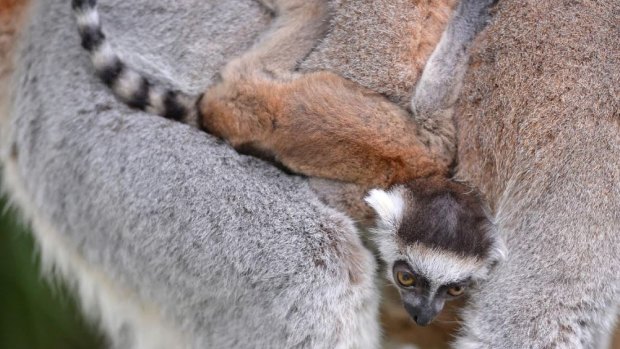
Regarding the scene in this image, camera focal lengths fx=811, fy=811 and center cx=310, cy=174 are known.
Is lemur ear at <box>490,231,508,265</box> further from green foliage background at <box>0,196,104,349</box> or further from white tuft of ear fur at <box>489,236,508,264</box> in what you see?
green foliage background at <box>0,196,104,349</box>

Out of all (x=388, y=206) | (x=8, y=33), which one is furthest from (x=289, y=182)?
(x=8, y=33)

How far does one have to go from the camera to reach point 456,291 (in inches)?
136

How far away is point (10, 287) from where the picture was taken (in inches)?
220

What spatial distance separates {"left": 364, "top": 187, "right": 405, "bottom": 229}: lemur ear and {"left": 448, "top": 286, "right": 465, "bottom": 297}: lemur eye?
0.35m

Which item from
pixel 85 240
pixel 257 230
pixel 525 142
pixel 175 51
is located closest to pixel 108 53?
pixel 175 51

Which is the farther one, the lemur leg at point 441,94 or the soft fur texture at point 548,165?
the lemur leg at point 441,94

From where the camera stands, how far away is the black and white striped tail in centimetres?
388

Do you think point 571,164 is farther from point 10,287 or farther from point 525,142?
point 10,287

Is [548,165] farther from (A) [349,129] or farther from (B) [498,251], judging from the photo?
(A) [349,129]

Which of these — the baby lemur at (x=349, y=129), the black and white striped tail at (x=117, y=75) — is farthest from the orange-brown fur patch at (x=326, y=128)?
the black and white striped tail at (x=117, y=75)

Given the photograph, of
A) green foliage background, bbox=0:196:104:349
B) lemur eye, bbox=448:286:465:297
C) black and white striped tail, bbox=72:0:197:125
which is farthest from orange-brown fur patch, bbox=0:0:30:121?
lemur eye, bbox=448:286:465:297

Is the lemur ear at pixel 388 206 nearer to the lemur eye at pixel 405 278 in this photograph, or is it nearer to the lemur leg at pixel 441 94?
the lemur eye at pixel 405 278

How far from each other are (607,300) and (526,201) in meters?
0.53

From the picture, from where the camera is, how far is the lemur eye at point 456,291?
3439mm
